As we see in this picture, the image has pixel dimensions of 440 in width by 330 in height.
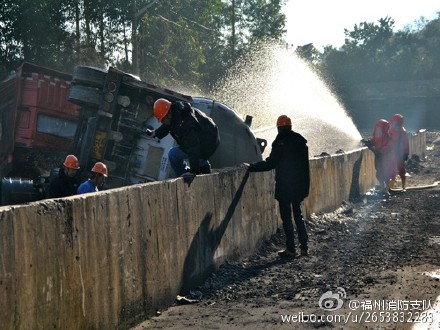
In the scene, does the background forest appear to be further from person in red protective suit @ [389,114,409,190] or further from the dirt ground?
the dirt ground

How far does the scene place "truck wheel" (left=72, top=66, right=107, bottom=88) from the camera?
16.4 metres

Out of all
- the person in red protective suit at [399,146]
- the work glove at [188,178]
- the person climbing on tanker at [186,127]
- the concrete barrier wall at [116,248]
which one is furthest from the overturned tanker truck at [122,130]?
the person in red protective suit at [399,146]

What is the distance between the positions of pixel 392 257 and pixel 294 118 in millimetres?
33754

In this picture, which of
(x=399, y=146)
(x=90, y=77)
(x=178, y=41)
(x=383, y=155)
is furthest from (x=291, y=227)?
(x=178, y=41)

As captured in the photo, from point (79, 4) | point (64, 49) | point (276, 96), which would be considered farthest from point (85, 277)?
point (276, 96)

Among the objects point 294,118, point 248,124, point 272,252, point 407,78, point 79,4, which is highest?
point 407,78

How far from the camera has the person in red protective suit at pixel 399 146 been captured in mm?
23119

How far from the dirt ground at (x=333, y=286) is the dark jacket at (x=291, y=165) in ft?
2.97

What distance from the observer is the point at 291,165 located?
39.8ft

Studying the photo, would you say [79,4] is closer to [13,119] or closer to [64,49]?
[64,49]

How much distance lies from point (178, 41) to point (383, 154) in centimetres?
3457

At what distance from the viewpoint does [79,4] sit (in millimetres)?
39875

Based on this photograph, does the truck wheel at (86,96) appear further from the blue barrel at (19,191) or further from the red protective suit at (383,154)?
the red protective suit at (383,154)

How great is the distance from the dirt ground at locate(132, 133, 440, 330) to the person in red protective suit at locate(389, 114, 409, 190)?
7606mm
